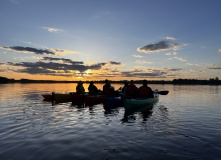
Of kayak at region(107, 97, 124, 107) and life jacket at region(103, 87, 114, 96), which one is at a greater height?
life jacket at region(103, 87, 114, 96)

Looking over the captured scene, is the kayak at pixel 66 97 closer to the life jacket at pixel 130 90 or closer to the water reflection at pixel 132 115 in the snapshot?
the life jacket at pixel 130 90

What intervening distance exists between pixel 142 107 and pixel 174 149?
11501 mm

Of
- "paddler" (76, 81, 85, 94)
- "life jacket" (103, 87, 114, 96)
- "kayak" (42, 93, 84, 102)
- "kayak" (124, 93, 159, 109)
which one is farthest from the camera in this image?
"paddler" (76, 81, 85, 94)

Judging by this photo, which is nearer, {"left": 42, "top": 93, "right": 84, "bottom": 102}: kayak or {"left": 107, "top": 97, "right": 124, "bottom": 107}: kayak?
{"left": 107, "top": 97, "right": 124, "bottom": 107}: kayak

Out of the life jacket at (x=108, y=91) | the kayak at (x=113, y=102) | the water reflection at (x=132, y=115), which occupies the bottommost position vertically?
the water reflection at (x=132, y=115)

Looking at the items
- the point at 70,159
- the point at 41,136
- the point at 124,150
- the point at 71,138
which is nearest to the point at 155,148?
the point at 124,150

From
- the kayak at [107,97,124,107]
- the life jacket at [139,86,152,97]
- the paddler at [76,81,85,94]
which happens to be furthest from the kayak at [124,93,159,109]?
the paddler at [76,81,85,94]

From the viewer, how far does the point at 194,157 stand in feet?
17.9

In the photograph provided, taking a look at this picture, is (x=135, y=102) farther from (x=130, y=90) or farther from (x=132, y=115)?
(x=132, y=115)

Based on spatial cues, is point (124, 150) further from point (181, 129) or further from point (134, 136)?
point (181, 129)

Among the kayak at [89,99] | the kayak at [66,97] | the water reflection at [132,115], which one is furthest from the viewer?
the kayak at [66,97]

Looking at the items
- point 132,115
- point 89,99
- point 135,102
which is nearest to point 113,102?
point 135,102

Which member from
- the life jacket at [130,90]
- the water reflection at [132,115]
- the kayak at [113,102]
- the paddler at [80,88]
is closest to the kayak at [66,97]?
the paddler at [80,88]

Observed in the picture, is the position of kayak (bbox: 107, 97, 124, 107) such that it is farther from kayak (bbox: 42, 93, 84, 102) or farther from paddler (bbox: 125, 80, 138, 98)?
kayak (bbox: 42, 93, 84, 102)
